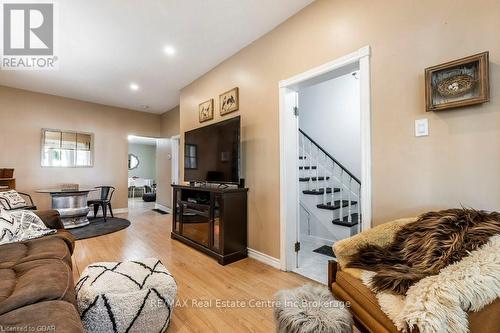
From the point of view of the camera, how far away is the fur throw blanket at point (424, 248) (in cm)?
103

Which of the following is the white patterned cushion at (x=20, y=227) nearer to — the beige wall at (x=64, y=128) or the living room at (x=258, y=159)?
the living room at (x=258, y=159)

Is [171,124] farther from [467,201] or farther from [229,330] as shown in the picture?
[467,201]

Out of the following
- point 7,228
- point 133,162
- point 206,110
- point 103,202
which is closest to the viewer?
point 7,228

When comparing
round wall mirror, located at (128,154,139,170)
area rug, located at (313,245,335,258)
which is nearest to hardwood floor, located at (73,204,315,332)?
area rug, located at (313,245,335,258)

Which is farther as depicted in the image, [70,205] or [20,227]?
[70,205]

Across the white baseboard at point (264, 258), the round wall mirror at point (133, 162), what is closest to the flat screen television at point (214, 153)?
the white baseboard at point (264, 258)

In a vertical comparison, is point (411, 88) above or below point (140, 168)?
above

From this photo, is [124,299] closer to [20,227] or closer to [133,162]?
[20,227]

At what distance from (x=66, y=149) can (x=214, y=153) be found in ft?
13.6

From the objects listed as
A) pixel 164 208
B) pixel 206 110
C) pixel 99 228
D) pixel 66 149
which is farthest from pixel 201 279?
pixel 66 149

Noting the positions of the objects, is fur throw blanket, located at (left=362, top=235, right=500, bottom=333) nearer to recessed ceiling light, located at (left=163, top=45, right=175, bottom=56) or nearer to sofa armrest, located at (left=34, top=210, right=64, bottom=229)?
sofa armrest, located at (left=34, top=210, right=64, bottom=229)

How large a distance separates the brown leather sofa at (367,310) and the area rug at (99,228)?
3.90 metres

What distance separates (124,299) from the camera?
1314 mm

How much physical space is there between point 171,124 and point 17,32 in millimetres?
3464
